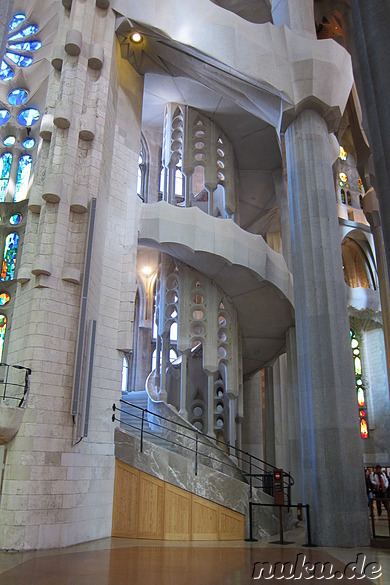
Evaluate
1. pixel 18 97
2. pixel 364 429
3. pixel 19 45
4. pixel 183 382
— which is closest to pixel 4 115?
pixel 18 97

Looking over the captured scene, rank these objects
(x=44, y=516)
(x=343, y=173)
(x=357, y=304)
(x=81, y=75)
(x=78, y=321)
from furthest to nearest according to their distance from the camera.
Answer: (x=343, y=173), (x=357, y=304), (x=81, y=75), (x=78, y=321), (x=44, y=516)

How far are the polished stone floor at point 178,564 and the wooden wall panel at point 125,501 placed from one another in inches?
35.7

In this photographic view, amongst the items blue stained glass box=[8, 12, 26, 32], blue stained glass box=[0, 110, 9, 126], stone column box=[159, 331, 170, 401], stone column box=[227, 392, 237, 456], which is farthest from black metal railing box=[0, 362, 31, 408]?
blue stained glass box=[8, 12, 26, 32]

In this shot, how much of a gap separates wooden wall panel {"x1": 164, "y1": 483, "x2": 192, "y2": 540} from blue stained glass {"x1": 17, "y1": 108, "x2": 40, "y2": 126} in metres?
12.4

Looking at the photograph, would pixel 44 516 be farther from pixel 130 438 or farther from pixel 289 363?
pixel 289 363

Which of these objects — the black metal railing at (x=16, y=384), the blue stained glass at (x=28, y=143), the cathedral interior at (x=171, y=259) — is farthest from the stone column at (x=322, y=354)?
the blue stained glass at (x=28, y=143)

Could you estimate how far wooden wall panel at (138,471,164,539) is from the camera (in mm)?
11336

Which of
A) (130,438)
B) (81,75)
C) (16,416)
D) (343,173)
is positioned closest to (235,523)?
(130,438)

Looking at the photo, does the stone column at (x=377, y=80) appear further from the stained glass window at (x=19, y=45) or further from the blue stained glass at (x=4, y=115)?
the stained glass window at (x=19, y=45)

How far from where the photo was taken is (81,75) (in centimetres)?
1267

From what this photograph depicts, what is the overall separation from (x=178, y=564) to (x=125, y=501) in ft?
13.4

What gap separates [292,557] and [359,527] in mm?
1949

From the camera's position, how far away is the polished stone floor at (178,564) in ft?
21.1

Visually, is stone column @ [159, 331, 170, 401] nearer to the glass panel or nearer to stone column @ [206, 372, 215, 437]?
stone column @ [206, 372, 215, 437]
